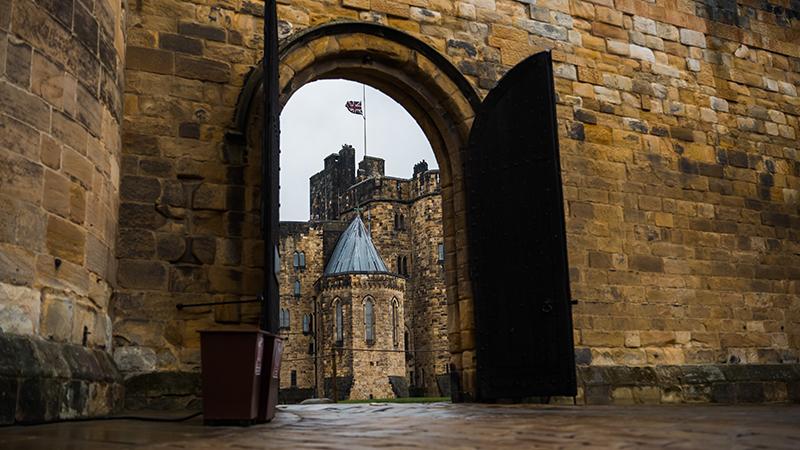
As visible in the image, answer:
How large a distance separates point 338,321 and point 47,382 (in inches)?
1244

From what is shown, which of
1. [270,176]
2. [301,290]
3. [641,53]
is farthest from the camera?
[301,290]

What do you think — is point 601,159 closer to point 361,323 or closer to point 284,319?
point 361,323

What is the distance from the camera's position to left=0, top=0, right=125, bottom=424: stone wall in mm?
3971

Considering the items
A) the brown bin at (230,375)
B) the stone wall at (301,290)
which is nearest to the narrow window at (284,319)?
the stone wall at (301,290)

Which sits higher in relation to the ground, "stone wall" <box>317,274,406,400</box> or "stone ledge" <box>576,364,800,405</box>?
"stone wall" <box>317,274,406,400</box>

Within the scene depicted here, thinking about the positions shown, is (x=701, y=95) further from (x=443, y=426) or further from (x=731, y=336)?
(x=443, y=426)

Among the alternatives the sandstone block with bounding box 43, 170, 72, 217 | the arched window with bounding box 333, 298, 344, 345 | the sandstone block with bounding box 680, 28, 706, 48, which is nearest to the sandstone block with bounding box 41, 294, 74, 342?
the sandstone block with bounding box 43, 170, 72, 217

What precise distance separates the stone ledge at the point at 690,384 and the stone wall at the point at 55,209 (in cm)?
440

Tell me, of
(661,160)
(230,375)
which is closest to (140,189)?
(230,375)

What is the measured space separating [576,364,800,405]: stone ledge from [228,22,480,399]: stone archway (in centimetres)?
121

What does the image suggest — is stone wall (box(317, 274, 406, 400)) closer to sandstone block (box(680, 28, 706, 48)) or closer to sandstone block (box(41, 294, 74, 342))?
sandstone block (box(680, 28, 706, 48))

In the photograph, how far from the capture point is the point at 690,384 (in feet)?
26.0

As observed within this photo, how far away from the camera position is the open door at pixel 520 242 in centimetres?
664

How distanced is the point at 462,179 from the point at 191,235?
8.97ft
